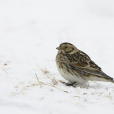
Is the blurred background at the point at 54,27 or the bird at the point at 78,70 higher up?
the blurred background at the point at 54,27

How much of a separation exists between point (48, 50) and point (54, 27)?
2564mm

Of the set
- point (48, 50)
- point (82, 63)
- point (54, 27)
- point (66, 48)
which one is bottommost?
point (82, 63)

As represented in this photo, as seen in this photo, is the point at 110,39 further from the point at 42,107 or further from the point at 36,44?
the point at 42,107

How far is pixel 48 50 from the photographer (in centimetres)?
997

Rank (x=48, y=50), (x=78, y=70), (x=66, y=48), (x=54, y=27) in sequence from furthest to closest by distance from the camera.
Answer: (x=54, y=27), (x=48, y=50), (x=66, y=48), (x=78, y=70)

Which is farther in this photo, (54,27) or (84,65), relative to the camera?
(54,27)

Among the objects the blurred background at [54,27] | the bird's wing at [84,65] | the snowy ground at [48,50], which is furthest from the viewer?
the blurred background at [54,27]

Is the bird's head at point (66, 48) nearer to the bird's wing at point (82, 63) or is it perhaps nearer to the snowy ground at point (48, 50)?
the bird's wing at point (82, 63)

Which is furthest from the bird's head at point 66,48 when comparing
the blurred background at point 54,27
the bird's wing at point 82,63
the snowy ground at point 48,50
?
the blurred background at point 54,27

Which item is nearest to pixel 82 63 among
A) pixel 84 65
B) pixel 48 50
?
pixel 84 65

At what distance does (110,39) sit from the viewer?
11258mm

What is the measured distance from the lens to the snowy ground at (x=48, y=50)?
11.6ft

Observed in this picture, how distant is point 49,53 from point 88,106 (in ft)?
20.5

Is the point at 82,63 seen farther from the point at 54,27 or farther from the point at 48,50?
the point at 54,27
